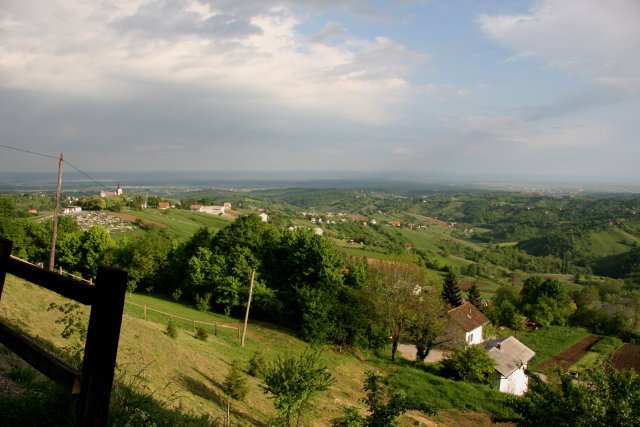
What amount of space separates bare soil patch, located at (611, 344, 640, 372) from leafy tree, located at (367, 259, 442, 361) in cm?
1947

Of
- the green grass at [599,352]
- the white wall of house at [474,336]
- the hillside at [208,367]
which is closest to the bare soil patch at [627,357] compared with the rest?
the green grass at [599,352]

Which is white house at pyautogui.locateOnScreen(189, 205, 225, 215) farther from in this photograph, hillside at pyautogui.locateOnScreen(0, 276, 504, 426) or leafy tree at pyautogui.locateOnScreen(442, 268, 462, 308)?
hillside at pyautogui.locateOnScreen(0, 276, 504, 426)

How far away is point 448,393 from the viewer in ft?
83.6

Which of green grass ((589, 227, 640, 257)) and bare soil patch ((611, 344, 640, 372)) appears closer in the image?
bare soil patch ((611, 344, 640, 372))

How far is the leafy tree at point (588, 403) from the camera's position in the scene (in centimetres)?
1002

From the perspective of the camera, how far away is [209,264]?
37.7 meters

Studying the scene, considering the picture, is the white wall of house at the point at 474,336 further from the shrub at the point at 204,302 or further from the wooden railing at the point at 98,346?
the wooden railing at the point at 98,346

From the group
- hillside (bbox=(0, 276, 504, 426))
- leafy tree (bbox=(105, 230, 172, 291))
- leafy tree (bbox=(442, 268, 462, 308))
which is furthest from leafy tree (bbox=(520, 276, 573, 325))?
leafy tree (bbox=(105, 230, 172, 291))

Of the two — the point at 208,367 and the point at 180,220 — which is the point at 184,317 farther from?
the point at 180,220

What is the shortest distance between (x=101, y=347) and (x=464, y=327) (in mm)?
40440

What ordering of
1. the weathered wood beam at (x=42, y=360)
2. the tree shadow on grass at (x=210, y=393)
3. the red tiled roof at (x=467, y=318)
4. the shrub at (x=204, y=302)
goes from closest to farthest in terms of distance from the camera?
the weathered wood beam at (x=42, y=360) < the tree shadow on grass at (x=210, y=393) < the shrub at (x=204, y=302) < the red tiled roof at (x=467, y=318)

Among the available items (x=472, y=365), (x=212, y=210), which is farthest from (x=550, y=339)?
(x=212, y=210)

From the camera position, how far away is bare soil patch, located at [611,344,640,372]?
122ft

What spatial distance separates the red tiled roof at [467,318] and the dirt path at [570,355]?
6.53 meters
